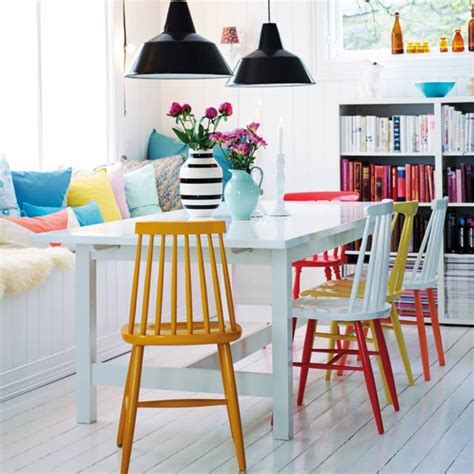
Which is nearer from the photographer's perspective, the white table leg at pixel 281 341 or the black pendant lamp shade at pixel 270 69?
the white table leg at pixel 281 341

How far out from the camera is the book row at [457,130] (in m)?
5.86

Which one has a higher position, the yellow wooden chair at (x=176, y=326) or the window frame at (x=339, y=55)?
the window frame at (x=339, y=55)

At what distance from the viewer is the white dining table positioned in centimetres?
339

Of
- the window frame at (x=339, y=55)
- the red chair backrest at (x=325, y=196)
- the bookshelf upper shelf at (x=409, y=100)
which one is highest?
the window frame at (x=339, y=55)

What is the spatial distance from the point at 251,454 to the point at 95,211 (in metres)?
2.24

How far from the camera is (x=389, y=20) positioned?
20.9ft

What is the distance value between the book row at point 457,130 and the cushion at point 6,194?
2.62 metres

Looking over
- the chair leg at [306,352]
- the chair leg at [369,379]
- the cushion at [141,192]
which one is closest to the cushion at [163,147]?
the cushion at [141,192]

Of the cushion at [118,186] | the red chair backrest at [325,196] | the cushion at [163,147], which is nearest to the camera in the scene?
the red chair backrest at [325,196]

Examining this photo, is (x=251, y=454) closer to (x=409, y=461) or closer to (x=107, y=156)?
(x=409, y=461)

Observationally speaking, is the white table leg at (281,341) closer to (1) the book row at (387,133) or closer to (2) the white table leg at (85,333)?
(2) the white table leg at (85,333)

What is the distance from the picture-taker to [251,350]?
13.1ft

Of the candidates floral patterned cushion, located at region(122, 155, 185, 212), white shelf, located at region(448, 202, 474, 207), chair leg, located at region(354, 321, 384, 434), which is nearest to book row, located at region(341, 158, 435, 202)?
white shelf, located at region(448, 202, 474, 207)

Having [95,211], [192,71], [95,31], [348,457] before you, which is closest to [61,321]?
[95,211]
